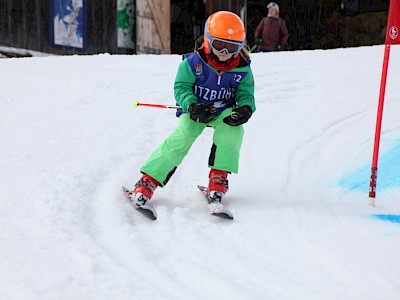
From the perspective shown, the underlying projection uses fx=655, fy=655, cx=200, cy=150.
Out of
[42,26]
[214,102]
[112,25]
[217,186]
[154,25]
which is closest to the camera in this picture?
[217,186]

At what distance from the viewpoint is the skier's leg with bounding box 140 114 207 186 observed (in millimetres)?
4105

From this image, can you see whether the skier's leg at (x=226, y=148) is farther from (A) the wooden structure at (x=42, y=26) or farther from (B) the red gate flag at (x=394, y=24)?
(A) the wooden structure at (x=42, y=26)

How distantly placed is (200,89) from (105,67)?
443 centimetres

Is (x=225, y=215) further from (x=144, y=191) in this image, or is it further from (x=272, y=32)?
(x=272, y=32)

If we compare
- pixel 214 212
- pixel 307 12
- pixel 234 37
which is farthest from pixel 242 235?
pixel 307 12

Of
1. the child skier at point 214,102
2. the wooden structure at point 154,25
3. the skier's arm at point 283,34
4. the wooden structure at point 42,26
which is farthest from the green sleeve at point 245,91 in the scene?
the wooden structure at point 42,26

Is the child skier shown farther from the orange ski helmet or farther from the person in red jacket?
the person in red jacket

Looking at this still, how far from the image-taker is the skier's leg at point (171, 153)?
4.11 meters

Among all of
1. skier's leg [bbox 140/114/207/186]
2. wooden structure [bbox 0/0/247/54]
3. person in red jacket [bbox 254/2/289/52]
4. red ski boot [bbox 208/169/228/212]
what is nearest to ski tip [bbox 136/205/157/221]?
skier's leg [bbox 140/114/207/186]

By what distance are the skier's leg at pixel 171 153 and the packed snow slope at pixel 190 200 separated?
21cm

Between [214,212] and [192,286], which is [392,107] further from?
[192,286]

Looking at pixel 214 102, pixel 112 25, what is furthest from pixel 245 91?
pixel 112 25

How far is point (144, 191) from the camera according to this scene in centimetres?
401

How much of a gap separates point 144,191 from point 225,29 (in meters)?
1.10
